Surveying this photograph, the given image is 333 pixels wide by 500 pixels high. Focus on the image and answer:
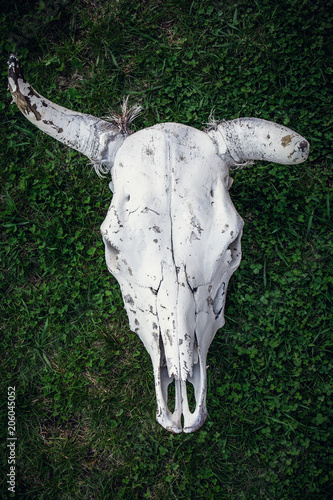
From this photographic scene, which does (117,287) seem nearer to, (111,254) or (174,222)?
(111,254)

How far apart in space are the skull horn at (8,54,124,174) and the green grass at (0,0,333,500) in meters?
1.41

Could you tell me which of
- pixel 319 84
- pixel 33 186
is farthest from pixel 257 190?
pixel 33 186

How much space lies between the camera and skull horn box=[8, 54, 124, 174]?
304cm

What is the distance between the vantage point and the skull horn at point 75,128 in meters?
3.04

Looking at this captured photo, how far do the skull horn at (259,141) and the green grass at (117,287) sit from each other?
1350 mm

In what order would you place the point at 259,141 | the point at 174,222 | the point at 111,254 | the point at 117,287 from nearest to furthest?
1. the point at 174,222
2. the point at 259,141
3. the point at 111,254
4. the point at 117,287

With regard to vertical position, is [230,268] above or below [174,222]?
below

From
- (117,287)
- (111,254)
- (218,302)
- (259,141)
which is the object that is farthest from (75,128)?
(117,287)

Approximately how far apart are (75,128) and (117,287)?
174 centimetres

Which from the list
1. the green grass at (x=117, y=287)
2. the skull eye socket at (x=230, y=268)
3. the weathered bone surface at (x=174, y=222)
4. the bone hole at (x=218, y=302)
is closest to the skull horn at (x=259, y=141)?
the weathered bone surface at (x=174, y=222)

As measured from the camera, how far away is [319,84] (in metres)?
4.44

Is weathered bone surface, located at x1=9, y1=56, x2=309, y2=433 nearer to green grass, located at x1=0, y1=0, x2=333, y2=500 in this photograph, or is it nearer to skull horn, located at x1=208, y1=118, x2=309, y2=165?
skull horn, located at x1=208, y1=118, x2=309, y2=165

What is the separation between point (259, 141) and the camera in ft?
9.92

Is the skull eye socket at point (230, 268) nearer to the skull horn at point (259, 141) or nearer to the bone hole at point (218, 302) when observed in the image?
the bone hole at point (218, 302)
